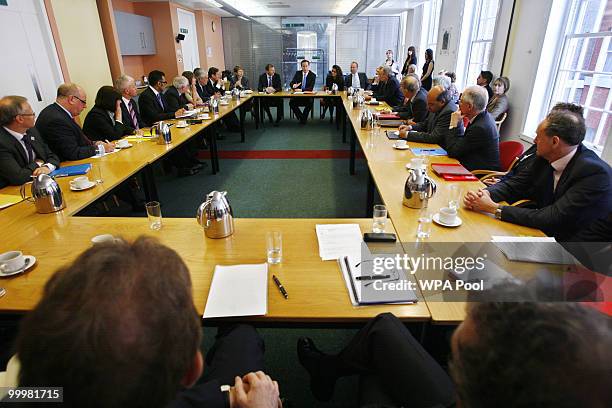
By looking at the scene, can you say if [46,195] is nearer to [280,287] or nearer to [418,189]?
[280,287]

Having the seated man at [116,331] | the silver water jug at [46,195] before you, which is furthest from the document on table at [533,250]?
the silver water jug at [46,195]

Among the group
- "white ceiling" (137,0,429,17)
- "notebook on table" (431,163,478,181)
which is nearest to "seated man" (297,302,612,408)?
"notebook on table" (431,163,478,181)

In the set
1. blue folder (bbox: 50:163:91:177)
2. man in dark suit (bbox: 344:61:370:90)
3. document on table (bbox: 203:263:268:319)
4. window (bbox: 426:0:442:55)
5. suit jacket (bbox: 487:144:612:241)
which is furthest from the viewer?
window (bbox: 426:0:442:55)

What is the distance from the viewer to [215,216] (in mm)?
1819

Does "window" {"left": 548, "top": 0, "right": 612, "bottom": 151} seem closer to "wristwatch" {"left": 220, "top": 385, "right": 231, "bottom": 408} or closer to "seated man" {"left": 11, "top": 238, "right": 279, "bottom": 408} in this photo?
"wristwatch" {"left": 220, "top": 385, "right": 231, "bottom": 408}

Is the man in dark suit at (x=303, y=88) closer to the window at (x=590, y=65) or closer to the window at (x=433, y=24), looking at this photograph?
the window at (x=433, y=24)

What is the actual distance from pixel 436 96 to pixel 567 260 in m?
2.67

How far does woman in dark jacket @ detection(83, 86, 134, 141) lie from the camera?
392 centimetres

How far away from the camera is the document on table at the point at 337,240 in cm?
170

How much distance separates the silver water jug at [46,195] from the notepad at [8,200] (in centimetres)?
24

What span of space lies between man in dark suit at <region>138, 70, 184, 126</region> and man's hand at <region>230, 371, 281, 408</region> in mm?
4919

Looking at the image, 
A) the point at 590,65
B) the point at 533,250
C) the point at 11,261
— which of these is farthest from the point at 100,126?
the point at 590,65

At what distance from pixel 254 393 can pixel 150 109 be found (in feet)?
16.6

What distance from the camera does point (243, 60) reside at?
1441 cm
